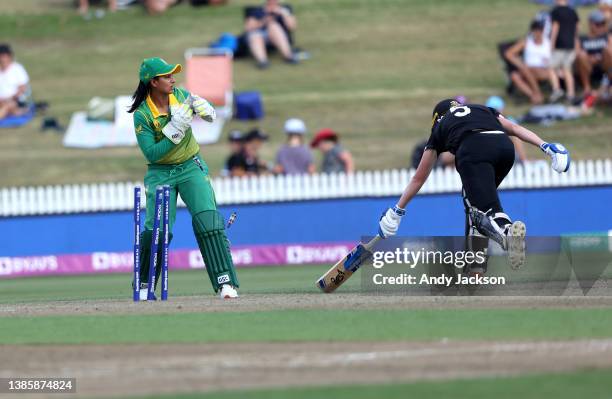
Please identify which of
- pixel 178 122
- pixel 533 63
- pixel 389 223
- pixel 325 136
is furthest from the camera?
pixel 533 63

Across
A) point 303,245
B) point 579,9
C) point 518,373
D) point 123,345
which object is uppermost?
point 518,373

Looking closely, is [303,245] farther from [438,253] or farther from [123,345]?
[123,345]

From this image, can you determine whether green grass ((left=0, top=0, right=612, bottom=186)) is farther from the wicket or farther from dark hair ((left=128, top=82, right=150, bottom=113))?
dark hair ((left=128, top=82, right=150, bottom=113))

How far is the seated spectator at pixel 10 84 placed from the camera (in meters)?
28.7

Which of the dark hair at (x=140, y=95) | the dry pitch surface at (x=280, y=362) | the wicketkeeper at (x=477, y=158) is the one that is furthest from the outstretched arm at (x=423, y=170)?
the dry pitch surface at (x=280, y=362)

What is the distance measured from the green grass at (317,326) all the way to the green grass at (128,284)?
3.39 m

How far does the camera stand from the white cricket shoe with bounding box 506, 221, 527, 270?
435 inches

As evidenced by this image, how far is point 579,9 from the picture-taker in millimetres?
33219

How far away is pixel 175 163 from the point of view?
12109mm

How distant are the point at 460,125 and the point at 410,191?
0.85m

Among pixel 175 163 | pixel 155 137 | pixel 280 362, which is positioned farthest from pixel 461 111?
pixel 280 362

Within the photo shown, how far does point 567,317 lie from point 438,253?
2.15 m

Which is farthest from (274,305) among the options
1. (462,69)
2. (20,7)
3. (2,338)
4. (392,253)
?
(20,7)

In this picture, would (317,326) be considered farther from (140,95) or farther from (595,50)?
(595,50)
